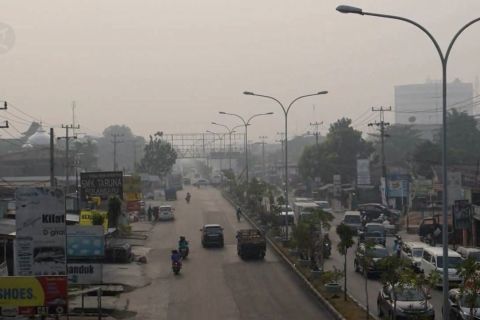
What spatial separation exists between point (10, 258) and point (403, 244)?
1746 cm

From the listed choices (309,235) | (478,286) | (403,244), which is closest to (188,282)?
(309,235)

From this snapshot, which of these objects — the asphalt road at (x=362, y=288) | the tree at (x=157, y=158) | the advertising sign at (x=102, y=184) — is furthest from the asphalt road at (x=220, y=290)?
the tree at (x=157, y=158)

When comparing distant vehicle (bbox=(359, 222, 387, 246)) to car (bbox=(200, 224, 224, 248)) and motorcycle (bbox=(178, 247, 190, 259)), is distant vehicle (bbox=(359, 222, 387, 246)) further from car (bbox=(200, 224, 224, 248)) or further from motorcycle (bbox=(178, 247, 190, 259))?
motorcycle (bbox=(178, 247, 190, 259))

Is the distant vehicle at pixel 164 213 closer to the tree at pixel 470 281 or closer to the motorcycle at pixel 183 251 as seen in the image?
the motorcycle at pixel 183 251

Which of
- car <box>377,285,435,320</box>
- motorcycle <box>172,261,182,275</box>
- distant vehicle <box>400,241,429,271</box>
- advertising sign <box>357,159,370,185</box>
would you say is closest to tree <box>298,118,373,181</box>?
advertising sign <box>357,159,370,185</box>

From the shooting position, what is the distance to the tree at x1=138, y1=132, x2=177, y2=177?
382ft

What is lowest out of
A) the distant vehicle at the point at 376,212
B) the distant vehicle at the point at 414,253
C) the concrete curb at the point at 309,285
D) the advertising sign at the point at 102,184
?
the concrete curb at the point at 309,285

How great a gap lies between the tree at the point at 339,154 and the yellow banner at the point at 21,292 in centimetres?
6883

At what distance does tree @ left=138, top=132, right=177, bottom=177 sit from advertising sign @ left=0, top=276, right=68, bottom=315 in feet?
317

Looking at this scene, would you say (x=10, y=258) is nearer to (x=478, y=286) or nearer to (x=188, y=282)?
(x=188, y=282)

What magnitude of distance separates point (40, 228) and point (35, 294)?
3214 mm

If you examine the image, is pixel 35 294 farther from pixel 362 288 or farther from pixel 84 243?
pixel 362 288

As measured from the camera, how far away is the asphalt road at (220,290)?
2475 cm

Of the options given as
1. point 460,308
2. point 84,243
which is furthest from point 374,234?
point 460,308
